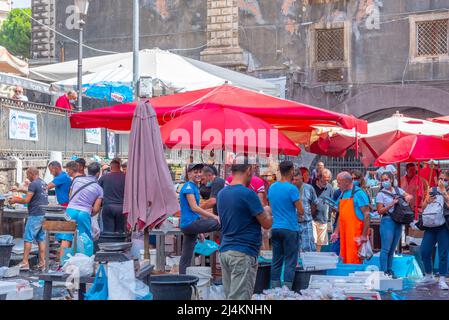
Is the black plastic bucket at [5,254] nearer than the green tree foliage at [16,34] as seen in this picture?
Yes

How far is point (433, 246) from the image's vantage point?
A: 12.1 metres

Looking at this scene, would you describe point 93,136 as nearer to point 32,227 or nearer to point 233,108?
point 32,227

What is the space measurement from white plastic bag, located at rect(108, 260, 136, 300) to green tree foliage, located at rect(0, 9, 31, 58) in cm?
6892

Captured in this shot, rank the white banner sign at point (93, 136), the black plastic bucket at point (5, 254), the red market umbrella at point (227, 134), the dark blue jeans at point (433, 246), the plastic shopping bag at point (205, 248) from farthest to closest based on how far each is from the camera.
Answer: the white banner sign at point (93, 136) → the black plastic bucket at point (5, 254) → the dark blue jeans at point (433, 246) → the plastic shopping bag at point (205, 248) → the red market umbrella at point (227, 134)

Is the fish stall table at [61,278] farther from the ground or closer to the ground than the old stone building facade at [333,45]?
closer to the ground

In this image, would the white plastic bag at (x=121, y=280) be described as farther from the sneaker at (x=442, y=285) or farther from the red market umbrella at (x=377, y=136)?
the red market umbrella at (x=377, y=136)

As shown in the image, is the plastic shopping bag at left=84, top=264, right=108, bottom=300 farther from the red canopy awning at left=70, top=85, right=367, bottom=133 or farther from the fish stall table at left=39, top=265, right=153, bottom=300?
the red canopy awning at left=70, top=85, right=367, bottom=133

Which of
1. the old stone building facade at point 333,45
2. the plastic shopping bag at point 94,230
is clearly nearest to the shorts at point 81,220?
the plastic shopping bag at point 94,230

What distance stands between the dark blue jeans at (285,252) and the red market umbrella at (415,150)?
131 inches

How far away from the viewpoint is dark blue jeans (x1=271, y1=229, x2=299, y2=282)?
9641 millimetres

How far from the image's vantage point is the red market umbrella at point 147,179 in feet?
29.9

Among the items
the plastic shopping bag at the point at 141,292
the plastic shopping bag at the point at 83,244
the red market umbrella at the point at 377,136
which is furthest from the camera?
the red market umbrella at the point at 377,136
